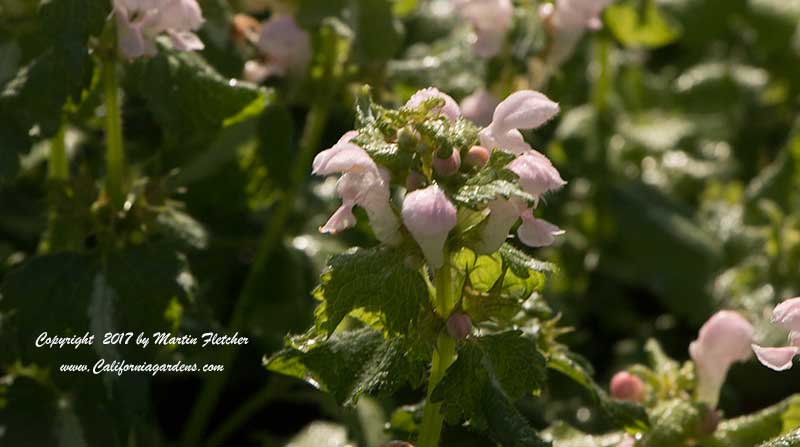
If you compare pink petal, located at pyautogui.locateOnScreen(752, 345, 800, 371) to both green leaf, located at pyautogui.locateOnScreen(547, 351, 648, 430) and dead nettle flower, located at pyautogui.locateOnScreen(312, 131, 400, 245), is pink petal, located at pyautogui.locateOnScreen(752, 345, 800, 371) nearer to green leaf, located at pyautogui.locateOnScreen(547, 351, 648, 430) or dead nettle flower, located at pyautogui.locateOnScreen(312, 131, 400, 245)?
green leaf, located at pyautogui.locateOnScreen(547, 351, 648, 430)

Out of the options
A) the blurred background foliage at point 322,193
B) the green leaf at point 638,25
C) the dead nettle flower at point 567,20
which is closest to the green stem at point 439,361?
the blurred background foliage at point 322,193

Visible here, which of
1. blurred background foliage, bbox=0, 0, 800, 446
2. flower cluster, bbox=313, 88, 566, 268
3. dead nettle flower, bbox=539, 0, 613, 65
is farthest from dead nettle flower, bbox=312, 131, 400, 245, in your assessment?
dead nettle flower, bbox=539, 0, 613, 65

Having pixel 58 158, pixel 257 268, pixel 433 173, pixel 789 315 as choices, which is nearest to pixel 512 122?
pixel 433 173

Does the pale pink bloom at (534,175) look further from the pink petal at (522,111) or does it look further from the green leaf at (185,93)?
the green leaf at (185,93)

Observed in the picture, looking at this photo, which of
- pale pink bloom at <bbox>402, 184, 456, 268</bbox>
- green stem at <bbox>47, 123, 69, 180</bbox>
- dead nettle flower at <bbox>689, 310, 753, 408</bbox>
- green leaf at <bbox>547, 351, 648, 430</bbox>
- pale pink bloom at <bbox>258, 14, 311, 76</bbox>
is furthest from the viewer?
pale pink bloom at <bbox>258, 14, 311, 76</bbox>

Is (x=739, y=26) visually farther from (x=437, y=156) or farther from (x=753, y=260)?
(x=437, y=156)
